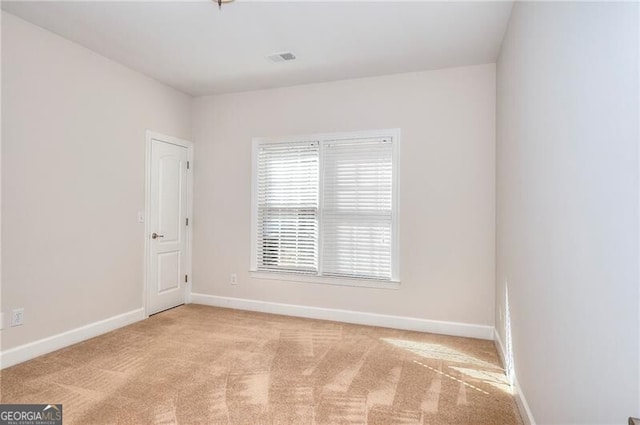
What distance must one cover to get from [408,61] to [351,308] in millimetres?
2851

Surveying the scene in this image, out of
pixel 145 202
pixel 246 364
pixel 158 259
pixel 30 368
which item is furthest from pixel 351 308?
pixel 30 368

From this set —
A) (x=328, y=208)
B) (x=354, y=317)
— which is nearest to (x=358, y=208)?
(x=328, y=208)

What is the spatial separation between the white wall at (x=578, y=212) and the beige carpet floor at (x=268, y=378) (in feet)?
2.07

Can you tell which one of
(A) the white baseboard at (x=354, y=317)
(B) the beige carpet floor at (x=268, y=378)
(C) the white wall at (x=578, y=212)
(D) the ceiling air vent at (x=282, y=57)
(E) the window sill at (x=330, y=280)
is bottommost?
(B) the beige carpet floor at (x=268, y=378)

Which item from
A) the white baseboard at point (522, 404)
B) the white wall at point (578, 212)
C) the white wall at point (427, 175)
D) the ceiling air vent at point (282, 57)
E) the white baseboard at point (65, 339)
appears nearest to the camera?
the white wall at point (578, 212)

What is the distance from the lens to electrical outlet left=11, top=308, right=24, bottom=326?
118 inches

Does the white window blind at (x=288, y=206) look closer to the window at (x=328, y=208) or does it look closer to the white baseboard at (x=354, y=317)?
the window at (x=328, y=208)

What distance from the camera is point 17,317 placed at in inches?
119

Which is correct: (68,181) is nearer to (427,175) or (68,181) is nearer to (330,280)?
(330,280)

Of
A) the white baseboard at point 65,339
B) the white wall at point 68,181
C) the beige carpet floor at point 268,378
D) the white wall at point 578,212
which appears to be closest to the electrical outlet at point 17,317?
the white wall at point 68,181

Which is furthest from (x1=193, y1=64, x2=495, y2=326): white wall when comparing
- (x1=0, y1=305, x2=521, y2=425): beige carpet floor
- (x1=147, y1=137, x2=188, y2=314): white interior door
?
(x1=147, y1=137, x2=188, y2=314): white interior door

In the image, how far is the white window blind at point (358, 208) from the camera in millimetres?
4172

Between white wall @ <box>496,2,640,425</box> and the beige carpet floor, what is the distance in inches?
24.9

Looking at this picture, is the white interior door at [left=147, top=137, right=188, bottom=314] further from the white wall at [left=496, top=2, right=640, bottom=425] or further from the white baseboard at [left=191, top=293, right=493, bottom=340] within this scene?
the white wall at [left=496, top=2, right=640, bottom=425]
